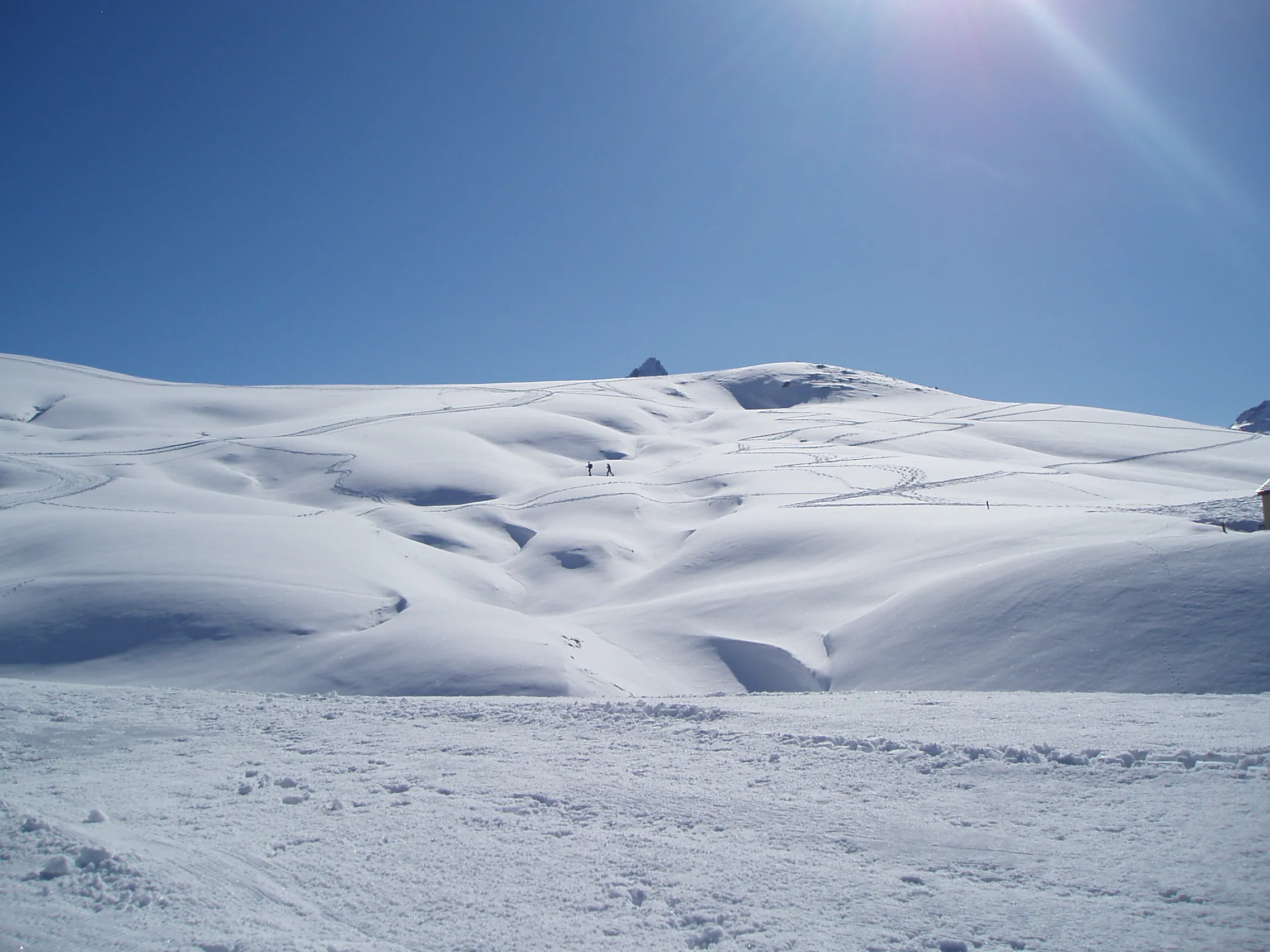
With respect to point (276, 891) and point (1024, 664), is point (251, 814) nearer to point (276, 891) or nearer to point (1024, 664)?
point (276, 891)

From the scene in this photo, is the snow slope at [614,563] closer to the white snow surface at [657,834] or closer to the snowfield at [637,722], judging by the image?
the snowfield at [637,722]

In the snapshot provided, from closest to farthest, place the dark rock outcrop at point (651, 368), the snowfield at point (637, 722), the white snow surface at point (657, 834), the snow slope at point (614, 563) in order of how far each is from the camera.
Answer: the white snow surface at point (657, 834), the snowfield at point (637, 722), the snow slope at point (614, 563), the dark rock outcrop at point (651, 368)

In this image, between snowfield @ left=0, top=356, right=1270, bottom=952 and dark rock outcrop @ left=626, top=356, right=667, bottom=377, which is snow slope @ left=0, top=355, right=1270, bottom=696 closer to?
snowfield @ left=0, top=356, right=1270, bottom=952

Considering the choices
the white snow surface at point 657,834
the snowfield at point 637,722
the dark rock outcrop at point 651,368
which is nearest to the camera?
the white snow surface at point 657,834

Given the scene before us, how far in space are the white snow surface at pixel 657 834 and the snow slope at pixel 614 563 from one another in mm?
3359

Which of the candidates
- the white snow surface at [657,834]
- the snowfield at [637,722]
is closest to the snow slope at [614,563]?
the snowfield at [637,722]

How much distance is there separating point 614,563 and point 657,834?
15.7 meters

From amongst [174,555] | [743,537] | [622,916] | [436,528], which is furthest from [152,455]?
[622,916]

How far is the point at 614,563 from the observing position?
19.8 m

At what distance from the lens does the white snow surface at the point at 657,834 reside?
3.29 m

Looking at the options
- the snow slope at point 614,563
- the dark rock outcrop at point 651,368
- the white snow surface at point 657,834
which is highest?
the dark rock outcrop at point 651,368

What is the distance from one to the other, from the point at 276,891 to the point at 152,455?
32.3 m

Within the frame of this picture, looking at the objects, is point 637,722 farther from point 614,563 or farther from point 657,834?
point 614,563

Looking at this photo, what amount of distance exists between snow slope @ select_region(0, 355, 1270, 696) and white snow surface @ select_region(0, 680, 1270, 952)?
3359 millimetres
